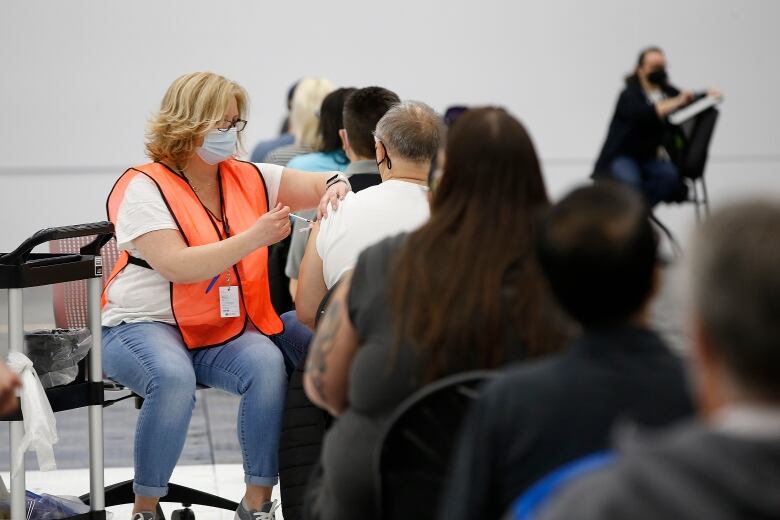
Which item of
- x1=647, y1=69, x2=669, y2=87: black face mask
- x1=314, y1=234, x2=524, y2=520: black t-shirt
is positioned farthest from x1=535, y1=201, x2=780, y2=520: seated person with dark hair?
x1=647, y1=69, x2=669, y2=87: black face mask

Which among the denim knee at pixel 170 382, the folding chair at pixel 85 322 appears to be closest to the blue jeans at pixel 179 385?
the denim knee at pixel 170 382

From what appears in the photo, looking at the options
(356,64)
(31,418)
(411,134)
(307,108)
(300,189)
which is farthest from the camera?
(356,64)

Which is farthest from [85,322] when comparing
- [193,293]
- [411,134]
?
[411,134]

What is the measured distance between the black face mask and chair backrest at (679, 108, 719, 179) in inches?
16.0

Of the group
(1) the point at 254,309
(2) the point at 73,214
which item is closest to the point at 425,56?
(2) the point at 73,214

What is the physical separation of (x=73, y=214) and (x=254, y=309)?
187 inches

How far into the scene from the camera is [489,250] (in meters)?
1.62

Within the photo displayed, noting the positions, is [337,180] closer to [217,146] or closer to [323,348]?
[217,146]

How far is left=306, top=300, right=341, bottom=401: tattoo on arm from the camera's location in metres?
1.77

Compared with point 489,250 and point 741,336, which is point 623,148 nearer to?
point 489,250

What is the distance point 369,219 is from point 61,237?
0.70 m

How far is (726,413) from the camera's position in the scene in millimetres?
807

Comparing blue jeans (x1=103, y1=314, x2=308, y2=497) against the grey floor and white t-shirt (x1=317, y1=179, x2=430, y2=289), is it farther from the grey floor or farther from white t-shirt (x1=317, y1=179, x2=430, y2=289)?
white t-shirt (x1=317, y1=179, x2=430, y2=289)

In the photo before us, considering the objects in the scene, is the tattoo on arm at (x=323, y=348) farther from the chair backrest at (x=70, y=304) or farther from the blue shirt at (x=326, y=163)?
the blue shirt at (x=326, y=163)
